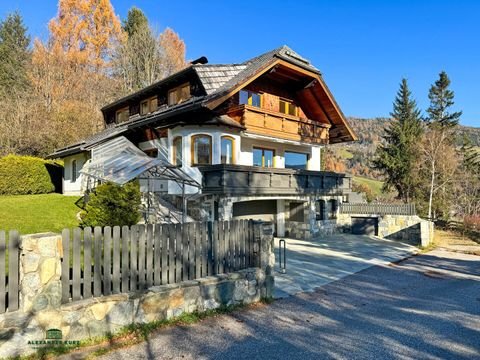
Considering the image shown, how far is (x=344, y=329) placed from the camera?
5582 millimetres

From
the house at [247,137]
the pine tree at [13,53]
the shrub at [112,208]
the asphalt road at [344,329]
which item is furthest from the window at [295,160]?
the pine tree at [13,53]

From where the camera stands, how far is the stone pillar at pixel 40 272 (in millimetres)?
4375

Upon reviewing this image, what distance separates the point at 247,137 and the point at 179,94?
15.7 ft

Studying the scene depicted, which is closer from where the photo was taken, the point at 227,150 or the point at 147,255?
the point at 147,255

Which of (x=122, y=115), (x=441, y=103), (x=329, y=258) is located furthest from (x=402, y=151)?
(x=122, y=115)

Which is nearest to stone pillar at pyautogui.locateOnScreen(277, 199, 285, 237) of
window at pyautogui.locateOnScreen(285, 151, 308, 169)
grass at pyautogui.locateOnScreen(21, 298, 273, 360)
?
window at pyautogui.locateOnScreen(285, 151, 308, 169)

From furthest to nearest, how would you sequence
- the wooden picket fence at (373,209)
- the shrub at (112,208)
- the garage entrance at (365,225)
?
the garage entrance at (365,225), the wooden picket fence at (373,209), the shrub at (112,208)

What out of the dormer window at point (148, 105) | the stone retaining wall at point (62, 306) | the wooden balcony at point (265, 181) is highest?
the dormer window at point (148, 105)

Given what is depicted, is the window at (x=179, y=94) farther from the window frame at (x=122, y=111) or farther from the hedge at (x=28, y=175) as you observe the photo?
the hedge at (x=28, y=175)

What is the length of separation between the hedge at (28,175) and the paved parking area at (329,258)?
15.7 meters

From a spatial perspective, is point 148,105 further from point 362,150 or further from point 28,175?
point 362,150

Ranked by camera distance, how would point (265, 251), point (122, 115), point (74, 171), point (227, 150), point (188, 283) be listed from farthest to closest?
point (122, 115), point (74, 171), point (227, 150), point (265, 251), point (188, 283)

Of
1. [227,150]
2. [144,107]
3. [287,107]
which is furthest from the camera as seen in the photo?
[144,107]

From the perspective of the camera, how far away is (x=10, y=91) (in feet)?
93.4
